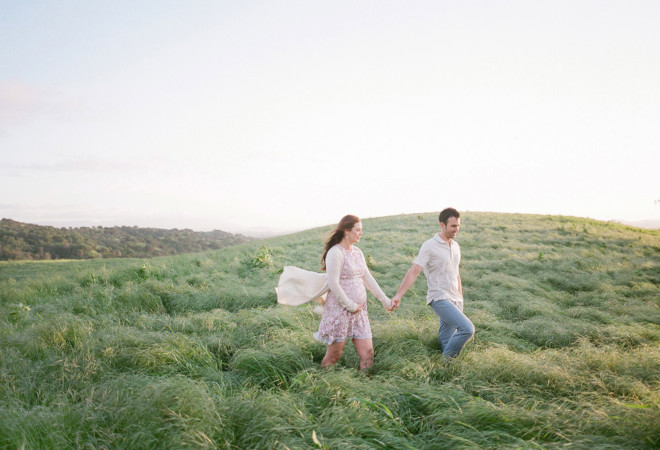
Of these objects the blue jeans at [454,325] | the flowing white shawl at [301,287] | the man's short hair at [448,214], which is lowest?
the blue jeans at [454,325]

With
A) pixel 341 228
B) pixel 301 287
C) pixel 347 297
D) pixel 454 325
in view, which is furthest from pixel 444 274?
pixel 301 287

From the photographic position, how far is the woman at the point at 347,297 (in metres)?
4.84

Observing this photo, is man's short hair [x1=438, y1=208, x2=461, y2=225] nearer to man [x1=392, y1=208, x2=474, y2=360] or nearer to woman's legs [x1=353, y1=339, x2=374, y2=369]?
man [x1=392, y1=208, x2=474, y2=360]

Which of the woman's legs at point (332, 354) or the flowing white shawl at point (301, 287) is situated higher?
the flowing white shawl at point (301, 287)

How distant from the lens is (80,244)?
121 ft

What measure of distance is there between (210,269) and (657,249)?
19.4 metres

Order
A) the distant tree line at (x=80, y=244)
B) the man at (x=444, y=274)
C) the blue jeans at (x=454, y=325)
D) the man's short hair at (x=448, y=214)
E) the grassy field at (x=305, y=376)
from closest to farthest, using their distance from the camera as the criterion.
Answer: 1. the grassy field at (x=305, y=376)
2. the blue jeans at (x=454, y=325)
3. the man at (x=444, y=274)
4. the man's short hair at (x=448, y=214)
5. the distant tree line at (x=80, y=244)

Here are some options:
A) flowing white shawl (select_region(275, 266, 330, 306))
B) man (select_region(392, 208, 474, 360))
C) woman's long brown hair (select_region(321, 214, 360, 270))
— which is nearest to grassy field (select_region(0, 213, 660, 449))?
man (select_region(392, 208, 474, 360))

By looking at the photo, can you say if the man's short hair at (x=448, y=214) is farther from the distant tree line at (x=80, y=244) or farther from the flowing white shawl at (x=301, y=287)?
the distant tree line at (x=80, y=244)

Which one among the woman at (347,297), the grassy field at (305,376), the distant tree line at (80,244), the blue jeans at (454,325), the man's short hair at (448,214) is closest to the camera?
the grassy field at (305,376)

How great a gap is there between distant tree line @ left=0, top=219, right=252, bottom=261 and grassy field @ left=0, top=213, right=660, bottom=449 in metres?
23.9

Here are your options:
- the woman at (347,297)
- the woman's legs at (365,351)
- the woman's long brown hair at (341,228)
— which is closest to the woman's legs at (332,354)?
the woman at (347,297)

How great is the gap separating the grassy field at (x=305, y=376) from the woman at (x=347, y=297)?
313 millimetres

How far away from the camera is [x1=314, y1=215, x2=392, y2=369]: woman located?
484cm
